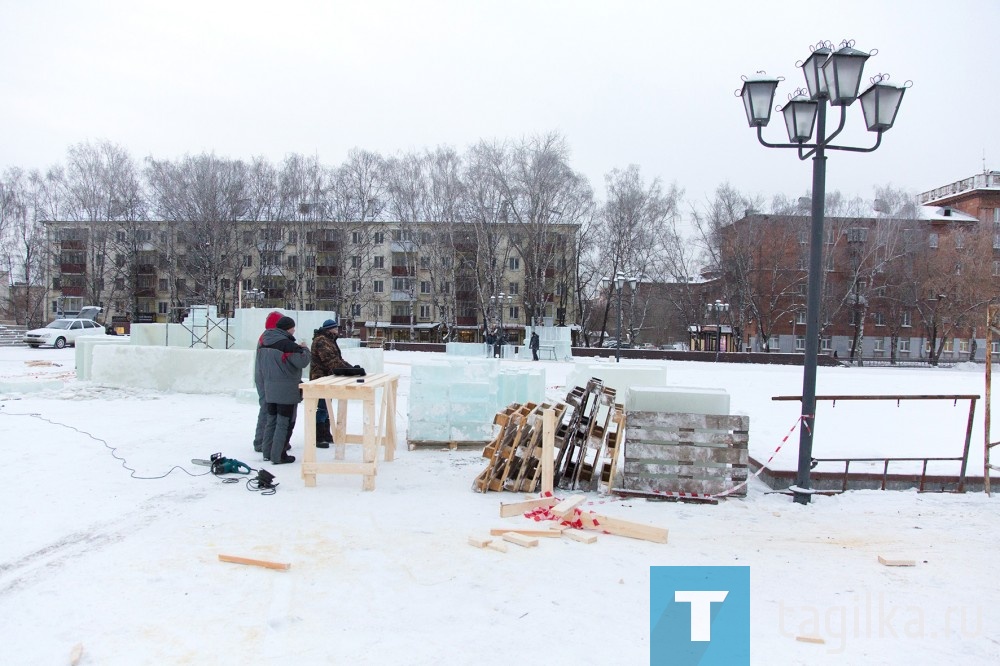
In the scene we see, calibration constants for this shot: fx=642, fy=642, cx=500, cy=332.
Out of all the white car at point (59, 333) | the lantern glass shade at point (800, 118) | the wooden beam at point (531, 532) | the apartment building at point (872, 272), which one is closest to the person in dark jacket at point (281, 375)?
the wooden beam at point (531, 532)

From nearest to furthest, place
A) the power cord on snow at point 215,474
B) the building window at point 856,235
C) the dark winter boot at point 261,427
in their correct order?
the power cord on snow at point 215,474 < the dark winter boot at point 261,427 < the building window at point 856,235

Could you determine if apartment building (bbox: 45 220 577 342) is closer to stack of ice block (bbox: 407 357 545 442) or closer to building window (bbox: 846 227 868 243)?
building window (bbox: 846 227 868 243)

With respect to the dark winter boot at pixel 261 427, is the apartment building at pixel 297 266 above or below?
above

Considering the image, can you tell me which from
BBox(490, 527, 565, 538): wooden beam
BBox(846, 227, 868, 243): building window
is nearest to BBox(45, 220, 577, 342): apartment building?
BBox(846, 227, 868, 243): building window

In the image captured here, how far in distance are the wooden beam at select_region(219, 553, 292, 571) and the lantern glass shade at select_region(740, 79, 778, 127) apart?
6282 mm

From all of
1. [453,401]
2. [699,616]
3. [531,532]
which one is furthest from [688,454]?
[453,401]

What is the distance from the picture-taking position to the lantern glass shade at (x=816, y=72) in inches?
257

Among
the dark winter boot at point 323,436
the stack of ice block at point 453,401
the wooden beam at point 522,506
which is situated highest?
the stack of ice block at point 453,401

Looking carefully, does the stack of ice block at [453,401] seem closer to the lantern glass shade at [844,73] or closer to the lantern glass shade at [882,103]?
the lantern glass shade at [844,73]

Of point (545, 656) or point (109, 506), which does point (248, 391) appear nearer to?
point (109, 506)

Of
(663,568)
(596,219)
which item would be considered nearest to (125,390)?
(663,568)

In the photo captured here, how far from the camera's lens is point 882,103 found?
21.9ft

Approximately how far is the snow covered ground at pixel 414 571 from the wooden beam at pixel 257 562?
5cm

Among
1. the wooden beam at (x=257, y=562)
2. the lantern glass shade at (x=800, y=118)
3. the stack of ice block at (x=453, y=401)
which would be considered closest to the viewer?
the wooden beam at (x=257, y=562)
